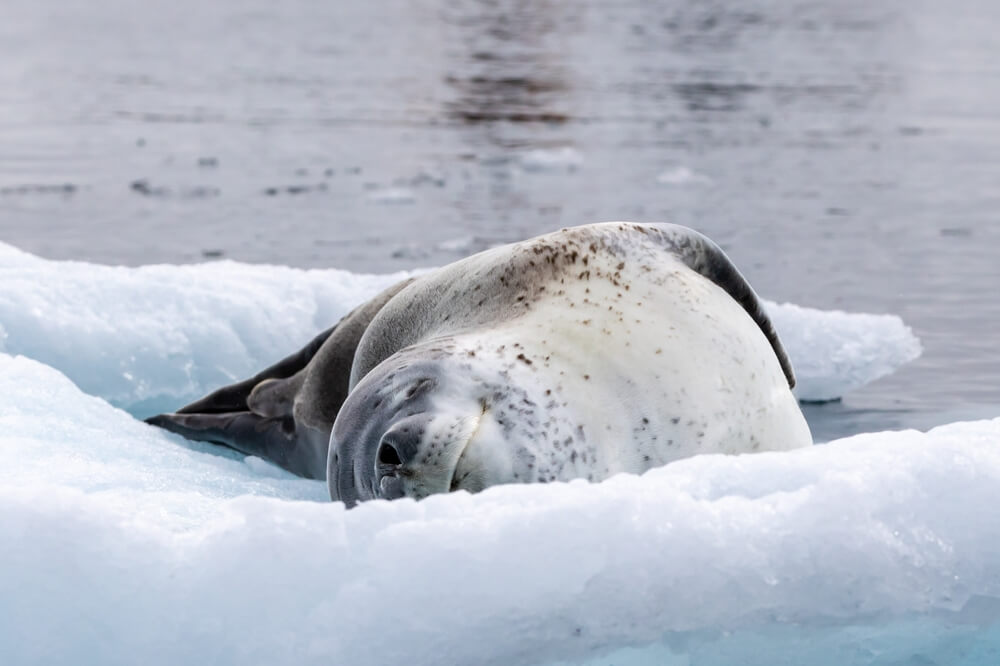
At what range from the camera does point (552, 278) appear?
10.5 ft

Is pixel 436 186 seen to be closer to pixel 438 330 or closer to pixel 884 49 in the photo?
pixel 438 330

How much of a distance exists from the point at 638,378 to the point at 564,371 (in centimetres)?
17

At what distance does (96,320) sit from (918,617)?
3.28 m

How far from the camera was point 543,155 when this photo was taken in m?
11.7

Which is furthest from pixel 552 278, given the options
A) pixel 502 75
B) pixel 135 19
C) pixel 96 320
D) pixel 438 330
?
pixel 135 19

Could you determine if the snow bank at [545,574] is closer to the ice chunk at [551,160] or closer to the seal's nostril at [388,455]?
the seal's nostril at [388,455]

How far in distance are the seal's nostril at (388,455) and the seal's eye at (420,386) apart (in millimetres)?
114

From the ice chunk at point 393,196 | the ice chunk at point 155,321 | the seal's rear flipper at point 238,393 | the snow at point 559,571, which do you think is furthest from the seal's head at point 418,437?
the ice chunk at point 393,196

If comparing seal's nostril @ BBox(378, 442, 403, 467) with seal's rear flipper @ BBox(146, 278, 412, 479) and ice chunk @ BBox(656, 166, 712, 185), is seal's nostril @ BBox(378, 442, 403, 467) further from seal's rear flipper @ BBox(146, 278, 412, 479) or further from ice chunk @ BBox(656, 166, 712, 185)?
ice chunk @ BBox(656, 166, 712, 185)

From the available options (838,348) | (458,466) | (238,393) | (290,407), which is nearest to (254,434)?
(290,407)

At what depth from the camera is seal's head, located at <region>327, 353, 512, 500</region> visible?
2500 mm

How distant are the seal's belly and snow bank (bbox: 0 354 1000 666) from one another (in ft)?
0.86

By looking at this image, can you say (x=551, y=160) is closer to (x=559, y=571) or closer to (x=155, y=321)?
(x=155, y=321)

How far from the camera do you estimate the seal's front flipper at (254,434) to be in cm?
422
